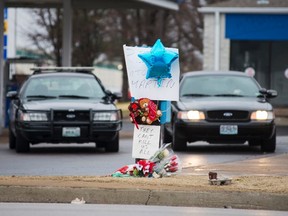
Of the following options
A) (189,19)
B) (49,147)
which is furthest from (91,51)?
(49,147)

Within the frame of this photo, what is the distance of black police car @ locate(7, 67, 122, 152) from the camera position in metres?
19.5

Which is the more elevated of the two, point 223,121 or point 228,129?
point 223,121

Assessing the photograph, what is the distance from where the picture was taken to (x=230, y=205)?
12.0 m

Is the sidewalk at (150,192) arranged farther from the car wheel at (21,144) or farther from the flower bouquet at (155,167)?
the car wheel at (21,144)

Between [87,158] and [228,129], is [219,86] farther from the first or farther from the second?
[87,158]

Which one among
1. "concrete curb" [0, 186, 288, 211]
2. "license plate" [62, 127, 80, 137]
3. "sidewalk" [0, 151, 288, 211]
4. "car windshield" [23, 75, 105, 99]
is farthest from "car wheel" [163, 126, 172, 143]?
"concrete curb" [0, 186, 288, 211]

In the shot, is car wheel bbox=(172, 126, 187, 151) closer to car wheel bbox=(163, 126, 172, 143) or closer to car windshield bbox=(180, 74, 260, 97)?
car wheel bbox=(163, 126, 172, 143)

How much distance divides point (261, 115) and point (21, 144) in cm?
447

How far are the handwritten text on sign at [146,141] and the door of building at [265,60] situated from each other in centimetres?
2590

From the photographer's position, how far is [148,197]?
39.7 feet

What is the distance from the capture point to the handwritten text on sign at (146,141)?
46.0 feet

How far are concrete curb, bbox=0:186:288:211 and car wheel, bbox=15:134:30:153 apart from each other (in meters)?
7.50

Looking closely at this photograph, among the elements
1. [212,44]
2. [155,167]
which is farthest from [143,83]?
[212,44]

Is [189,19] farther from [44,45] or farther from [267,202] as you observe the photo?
[267,202]
